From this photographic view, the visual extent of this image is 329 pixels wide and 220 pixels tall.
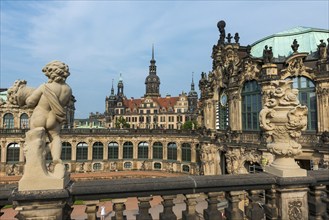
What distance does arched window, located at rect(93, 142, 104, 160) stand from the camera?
44263 millimetres

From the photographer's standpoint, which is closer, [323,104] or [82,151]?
[323,104]

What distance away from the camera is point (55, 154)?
421 centimetres

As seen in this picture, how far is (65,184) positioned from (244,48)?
24.5 m

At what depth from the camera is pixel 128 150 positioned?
45562 mm

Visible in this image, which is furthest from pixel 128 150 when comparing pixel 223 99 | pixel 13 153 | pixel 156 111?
pixel 156 111

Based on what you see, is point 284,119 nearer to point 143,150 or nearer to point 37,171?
point 37,171

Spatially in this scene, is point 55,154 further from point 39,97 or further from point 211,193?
point 211,193

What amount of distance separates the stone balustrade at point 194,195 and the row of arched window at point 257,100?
15112mm

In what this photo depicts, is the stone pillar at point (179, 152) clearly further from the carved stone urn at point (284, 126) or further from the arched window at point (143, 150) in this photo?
the carved stone urn at point (284, 126)

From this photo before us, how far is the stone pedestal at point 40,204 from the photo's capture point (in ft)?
12.3

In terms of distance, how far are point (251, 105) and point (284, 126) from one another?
17.2 m

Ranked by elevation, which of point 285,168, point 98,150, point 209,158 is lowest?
point 98,150

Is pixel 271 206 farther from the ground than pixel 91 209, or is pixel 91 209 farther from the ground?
pixel 91 209

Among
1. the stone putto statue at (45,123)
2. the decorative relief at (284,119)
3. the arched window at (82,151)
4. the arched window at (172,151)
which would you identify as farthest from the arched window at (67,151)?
the decorative relief at (284,119)
